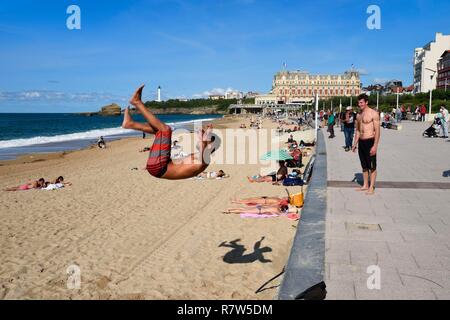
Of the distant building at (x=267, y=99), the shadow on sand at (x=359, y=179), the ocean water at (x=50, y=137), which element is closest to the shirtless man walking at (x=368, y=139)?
the shadow on sand at (x=359, y=179)

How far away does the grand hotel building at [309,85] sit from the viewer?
151 meters

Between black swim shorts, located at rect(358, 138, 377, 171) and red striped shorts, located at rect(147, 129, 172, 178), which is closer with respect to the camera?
red striped shorts, located at rect(147, 129, 172, 178)

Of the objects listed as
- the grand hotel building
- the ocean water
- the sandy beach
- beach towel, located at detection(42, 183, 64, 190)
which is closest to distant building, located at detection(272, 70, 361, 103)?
the grand hotel building

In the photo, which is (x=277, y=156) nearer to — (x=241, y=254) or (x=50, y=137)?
(x=241, y=254)

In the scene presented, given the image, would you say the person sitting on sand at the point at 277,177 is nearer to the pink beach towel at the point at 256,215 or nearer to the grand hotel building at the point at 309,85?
the pink beach towel at the point at 256,215

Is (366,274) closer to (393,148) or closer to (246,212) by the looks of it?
(246,212)

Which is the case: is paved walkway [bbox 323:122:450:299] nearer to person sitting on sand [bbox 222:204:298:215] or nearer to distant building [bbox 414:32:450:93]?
person sitting on sand [bbox 222:204:298:215]

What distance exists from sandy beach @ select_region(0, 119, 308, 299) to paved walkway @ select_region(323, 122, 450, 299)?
1.16 meters

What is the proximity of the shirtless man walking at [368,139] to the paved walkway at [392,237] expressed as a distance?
15.9 inches

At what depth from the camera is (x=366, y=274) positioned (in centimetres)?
416

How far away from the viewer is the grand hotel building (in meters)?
151

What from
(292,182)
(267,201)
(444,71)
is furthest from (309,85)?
(267,201)
